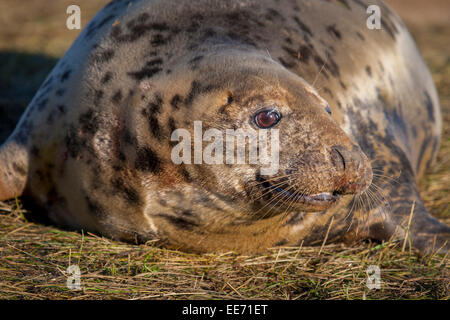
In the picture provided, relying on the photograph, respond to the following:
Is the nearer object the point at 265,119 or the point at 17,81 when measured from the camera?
the point at 265,119

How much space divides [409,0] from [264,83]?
33.5 ft

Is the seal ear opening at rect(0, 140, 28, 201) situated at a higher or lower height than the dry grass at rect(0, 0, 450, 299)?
higher

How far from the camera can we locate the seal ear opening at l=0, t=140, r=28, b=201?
145 inches

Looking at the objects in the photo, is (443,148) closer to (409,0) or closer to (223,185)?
(223,185)

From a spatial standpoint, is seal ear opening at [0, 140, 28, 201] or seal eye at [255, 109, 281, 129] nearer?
seal eye at [255, 109, 281, 129]

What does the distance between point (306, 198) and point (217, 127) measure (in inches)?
21.3

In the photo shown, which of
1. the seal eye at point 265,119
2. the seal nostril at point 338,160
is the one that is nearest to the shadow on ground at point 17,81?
the seal eye at point 265,119

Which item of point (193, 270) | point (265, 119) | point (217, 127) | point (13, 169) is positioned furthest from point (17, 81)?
point (265, 119)

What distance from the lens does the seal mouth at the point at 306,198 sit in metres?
2.95

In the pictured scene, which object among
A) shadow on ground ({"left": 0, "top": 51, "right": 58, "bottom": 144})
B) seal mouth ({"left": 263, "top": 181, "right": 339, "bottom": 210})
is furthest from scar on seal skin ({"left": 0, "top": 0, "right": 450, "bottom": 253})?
shadow on ground ({"left": 0, "top": 51, "right": 58, "bottom": 144})

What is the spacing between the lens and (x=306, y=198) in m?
2.96

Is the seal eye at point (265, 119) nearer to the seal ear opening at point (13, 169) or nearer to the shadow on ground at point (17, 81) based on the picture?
the seal ear opening at point (13, 169)

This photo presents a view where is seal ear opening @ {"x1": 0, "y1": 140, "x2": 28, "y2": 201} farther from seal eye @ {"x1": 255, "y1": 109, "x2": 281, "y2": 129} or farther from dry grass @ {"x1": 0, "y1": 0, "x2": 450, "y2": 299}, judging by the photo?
seal eye @ {"x1": 255, "y1": 109, "x2": 281, "y2": 129}

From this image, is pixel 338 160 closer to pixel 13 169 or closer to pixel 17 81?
pixel 13 169
